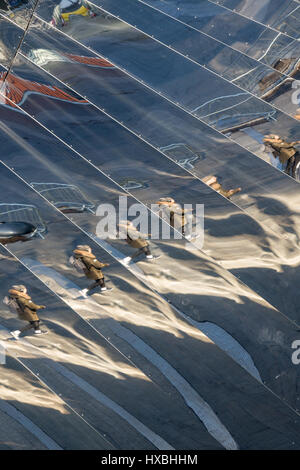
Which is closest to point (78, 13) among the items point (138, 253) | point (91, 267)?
point (138, 253)

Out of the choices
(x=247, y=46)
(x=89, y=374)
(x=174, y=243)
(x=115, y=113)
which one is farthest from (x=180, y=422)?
(x=247, y=46)

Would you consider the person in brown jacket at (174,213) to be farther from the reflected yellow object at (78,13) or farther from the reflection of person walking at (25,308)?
the reflected yellow object at (78,13)

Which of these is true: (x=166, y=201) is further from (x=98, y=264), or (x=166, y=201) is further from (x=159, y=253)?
(x=98, y=264)

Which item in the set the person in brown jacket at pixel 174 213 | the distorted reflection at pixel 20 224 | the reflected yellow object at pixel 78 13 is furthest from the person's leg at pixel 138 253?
the reflected yellow object at pixel 78 13

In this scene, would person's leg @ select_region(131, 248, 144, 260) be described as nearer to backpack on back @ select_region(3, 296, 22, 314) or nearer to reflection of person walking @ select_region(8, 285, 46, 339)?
reflection of person walking @ select_region(8, 285, 46, 339)

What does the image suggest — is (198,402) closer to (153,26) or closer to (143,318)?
(143,318)

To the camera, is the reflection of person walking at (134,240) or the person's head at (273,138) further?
the person's head at (273,138)
